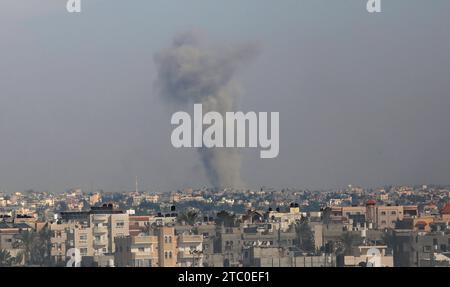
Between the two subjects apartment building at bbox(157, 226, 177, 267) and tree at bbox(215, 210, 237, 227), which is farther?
tree at bbox(215, 210, 237, 227)

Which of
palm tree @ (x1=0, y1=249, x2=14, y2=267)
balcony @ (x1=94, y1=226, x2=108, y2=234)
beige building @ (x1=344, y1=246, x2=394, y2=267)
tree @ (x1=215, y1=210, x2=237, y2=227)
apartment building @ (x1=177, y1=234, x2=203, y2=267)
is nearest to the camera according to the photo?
beige building @ (x1=344, y1=246, x2=394, y2=267)

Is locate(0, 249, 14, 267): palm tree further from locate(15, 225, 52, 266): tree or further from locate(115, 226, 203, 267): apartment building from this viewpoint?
locate(115, 226, 203, 267): apartment building

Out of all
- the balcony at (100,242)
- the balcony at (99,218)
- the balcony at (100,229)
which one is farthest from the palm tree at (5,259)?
the balcony at (99,218)

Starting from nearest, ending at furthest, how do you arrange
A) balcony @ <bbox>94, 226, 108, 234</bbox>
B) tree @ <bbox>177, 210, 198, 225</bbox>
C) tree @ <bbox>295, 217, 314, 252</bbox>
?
tree @ <bbox>295, 217, 314, 252</bbox>, balcony @ <bbox>94, 226, 108, 234</bbox>, tree @ <bbox>177, 210, 198, 225</bbox>

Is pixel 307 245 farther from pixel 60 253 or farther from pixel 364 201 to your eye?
pixel 364 201

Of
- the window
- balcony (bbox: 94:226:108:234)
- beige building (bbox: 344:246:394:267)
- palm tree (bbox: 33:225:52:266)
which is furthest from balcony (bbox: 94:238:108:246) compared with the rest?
the window

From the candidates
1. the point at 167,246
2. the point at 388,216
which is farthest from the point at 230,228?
the point at 388,216

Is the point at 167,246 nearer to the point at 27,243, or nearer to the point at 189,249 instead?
the point at 189,249
